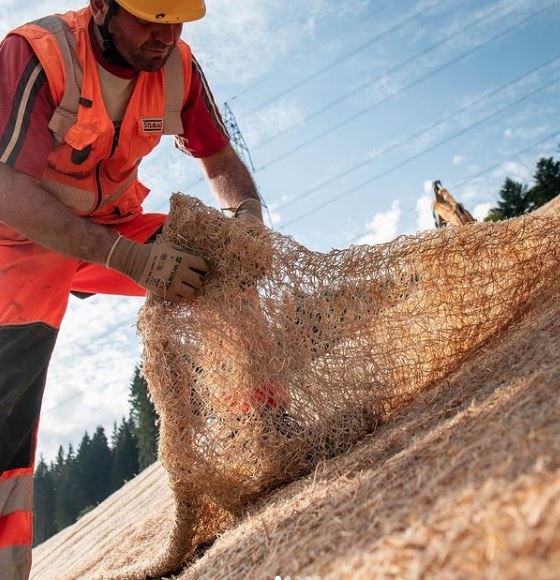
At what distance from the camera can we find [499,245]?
7.08 feet

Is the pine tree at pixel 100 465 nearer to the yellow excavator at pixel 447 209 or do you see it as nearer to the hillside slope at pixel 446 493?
the yellow excavator at pixel 447 209

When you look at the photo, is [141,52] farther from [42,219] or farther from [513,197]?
[513,197]

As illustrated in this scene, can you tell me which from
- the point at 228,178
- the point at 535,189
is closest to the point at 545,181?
the point at 535,189

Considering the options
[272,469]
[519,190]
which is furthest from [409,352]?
[519,190]

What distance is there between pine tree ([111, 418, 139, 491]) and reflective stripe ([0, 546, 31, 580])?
151 ft

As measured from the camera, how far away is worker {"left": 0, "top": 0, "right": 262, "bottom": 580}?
7.31 ft

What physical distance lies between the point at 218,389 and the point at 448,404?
2.68 feet

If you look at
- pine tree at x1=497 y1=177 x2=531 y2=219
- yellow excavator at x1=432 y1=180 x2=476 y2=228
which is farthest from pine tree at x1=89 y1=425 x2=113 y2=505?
yellow excavator at x1=432 y1=180 x2=476 y2=228

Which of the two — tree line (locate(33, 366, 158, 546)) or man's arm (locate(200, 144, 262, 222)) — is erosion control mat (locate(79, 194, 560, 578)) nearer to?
man's arm (locate(200, 144, 262, 222))

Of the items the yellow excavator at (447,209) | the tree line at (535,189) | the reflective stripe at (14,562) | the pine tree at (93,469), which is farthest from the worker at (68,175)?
the pine tree at (93,469)

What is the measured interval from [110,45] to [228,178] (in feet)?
2.73

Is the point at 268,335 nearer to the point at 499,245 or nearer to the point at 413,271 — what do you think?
the point at 413,271

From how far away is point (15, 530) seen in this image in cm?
217

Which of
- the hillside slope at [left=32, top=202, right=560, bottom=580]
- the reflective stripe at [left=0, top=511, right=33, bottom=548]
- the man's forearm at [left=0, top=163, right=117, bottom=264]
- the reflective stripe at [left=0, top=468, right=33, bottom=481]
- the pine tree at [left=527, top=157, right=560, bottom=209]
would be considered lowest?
the hillside slope at [left=32, top=202, right=560, bottom=580]
